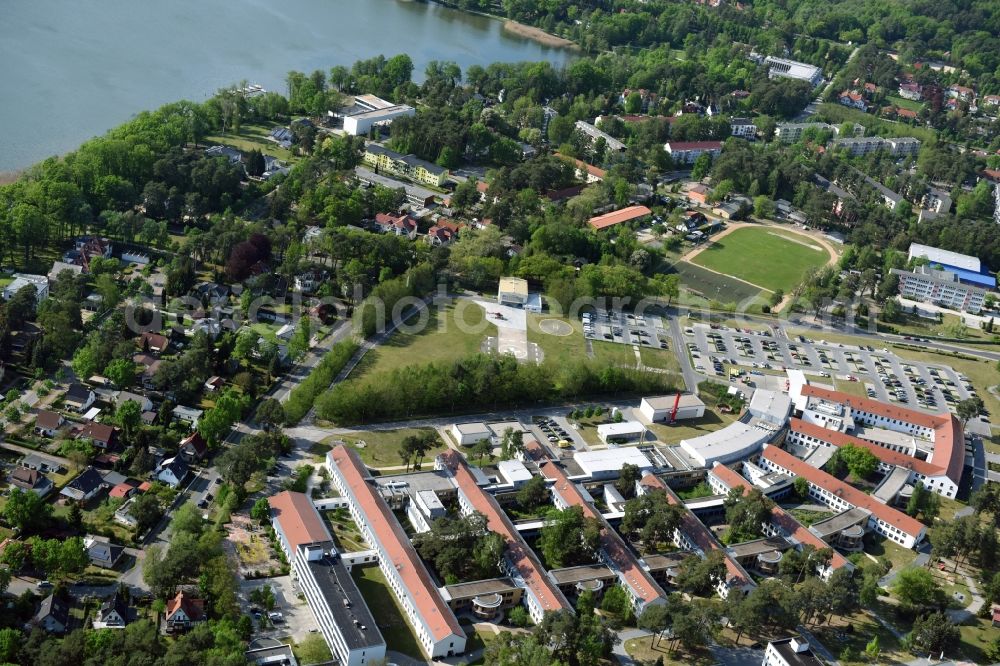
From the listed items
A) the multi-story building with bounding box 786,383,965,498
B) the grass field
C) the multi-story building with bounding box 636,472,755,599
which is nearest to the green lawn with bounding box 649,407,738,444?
the multi-story building with bounding box 786,383,965,498

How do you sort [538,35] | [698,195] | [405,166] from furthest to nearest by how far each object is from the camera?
[538,35], [698,195], [405,166]

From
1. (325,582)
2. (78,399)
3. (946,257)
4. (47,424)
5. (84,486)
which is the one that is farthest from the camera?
(946,257)

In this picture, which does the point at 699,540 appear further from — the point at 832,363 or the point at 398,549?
the point at 832,363

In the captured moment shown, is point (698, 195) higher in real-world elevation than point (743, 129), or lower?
lower

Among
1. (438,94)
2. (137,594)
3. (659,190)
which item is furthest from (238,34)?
(137,594)

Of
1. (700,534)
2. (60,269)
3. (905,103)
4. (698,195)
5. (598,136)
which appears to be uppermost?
(905,103)

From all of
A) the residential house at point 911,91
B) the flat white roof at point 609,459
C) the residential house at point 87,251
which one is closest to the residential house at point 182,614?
the flat white roof at point 609,459

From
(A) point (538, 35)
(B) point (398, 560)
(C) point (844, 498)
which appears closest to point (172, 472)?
(B) point (398, 560)

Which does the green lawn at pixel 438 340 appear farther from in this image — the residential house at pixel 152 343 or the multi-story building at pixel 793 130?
the multi-story building at pixel 793 130
